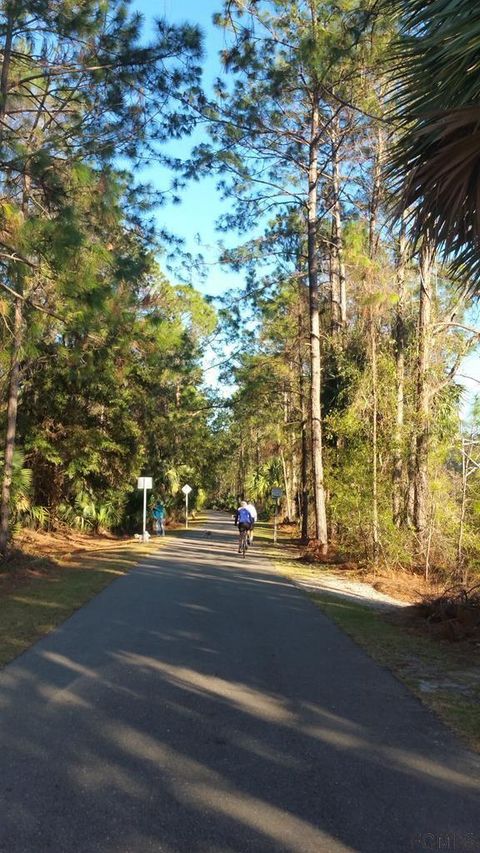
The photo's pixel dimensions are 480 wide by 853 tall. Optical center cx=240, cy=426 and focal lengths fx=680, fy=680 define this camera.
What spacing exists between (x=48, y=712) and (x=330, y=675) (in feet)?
9.52

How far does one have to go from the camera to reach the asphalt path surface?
3746 mm

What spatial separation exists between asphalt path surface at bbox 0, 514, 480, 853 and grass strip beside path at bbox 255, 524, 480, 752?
0.69ft

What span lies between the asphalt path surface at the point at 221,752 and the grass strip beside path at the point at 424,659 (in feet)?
0.69

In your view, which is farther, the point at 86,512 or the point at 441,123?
the point at 86,512

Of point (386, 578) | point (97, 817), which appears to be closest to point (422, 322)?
point (386, 578)

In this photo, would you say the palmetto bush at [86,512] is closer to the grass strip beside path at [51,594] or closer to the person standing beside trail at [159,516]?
the person standing beside trail at [159,516]

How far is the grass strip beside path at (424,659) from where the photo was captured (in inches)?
236

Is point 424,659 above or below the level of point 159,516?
below

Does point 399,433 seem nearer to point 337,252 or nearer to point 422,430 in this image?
point 422,430

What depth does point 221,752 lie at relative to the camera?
192 inches

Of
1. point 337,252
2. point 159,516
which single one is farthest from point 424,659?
point 159,516

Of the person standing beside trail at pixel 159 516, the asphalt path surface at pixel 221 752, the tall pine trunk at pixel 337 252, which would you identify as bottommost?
the asphalt path surface at pixel 221 752

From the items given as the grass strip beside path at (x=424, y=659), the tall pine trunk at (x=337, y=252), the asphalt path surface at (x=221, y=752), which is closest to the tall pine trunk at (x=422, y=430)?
the grass strip beside path at (x=424, y=659)

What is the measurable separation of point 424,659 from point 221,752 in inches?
157
